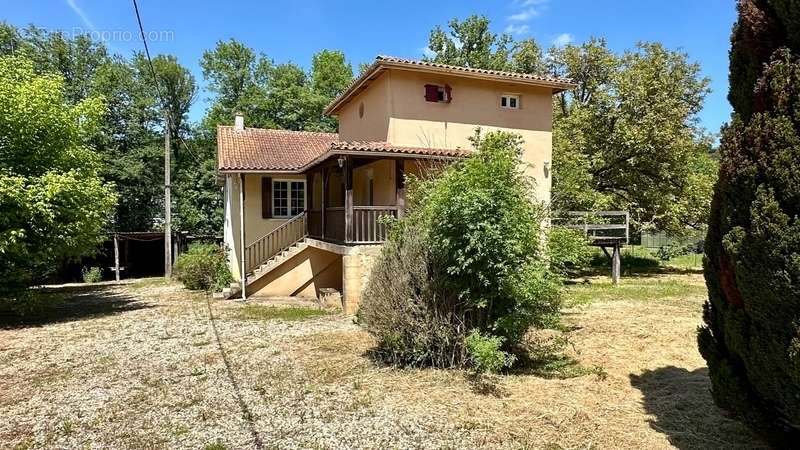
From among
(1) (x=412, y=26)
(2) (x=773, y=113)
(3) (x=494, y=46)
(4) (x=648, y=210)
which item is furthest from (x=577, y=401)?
(3) (x=494, y=46)

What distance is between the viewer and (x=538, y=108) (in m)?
14.9

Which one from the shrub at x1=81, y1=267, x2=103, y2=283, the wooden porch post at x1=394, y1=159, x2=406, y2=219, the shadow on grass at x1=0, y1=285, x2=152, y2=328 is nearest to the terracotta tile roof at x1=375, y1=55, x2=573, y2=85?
the wooden porch post at x1=394, y1=159, x2=406, y2=219

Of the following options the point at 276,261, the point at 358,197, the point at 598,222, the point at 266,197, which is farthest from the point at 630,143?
the point at 276,261

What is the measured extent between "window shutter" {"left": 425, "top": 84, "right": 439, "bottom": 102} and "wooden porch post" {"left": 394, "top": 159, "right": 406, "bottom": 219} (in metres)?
2.68

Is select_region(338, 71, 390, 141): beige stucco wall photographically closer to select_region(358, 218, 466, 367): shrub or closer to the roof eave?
the roof eave

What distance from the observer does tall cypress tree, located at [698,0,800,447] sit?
353cm

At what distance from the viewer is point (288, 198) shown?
1683 centimetres

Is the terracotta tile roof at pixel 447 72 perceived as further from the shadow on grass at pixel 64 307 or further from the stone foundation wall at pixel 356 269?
the shadow on grass at pixel 64 307

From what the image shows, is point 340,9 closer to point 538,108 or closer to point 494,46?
point 538,108

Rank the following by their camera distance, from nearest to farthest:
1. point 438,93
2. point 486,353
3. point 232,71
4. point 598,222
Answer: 1. point 486,353
2. point 438,93
3. point 598,222
4. point 232,71

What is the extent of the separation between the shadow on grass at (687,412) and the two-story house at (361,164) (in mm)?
6301

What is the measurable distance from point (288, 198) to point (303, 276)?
3337mm

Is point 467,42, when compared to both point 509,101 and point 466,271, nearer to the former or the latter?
point 509,101

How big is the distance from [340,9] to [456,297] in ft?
47.1
